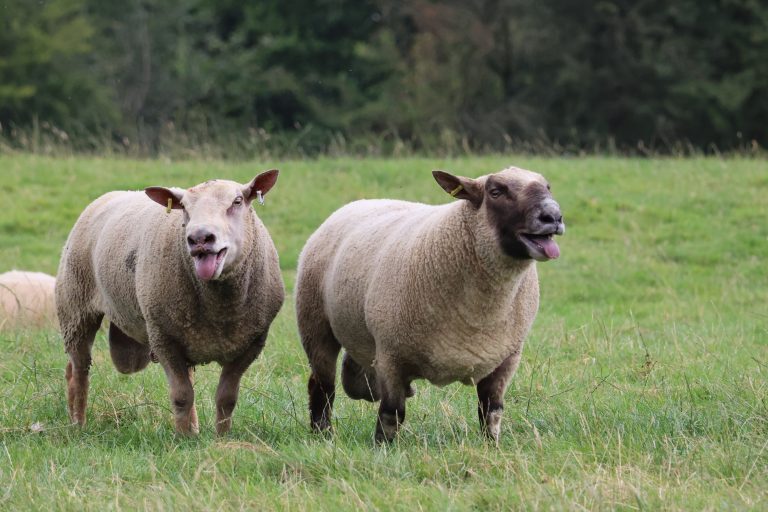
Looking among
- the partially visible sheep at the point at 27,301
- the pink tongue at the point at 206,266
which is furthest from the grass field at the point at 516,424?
the pink tongue at the point at 206,266

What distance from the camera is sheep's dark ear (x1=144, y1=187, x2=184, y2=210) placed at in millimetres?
5840

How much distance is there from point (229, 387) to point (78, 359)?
1275mm

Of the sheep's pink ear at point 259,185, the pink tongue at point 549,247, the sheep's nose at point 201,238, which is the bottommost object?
the sheep's nose at point 201,238

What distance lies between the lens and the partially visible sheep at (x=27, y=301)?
937cm

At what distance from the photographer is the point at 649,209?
14070 millimetres

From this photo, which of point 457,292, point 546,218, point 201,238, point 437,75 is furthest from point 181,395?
point 437,75

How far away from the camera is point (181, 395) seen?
588 centimetres

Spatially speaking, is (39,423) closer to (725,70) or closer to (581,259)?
(581,259)

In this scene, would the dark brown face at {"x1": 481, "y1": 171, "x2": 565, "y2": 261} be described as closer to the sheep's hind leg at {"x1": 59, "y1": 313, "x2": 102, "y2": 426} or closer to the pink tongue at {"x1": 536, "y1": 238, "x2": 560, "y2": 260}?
the pink tongue at {"x1": 536, "y1": 238, "x2": 560, "y2": 260}

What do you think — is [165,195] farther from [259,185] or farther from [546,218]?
[546,218]

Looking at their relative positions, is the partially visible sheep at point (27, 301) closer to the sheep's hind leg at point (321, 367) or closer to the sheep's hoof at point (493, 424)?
the sheep's hind leg at point (321, 367)

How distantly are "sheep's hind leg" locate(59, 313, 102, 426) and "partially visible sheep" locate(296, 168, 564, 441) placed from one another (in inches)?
72.1

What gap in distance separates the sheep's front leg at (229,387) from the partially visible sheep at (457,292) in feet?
1.92

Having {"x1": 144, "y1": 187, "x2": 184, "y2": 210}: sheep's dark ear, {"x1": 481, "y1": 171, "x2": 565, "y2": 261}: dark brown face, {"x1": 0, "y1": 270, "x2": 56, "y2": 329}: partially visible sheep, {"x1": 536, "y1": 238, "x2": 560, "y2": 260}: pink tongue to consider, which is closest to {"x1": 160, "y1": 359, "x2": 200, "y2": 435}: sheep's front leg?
{"x1": 144, "y1": 187, "x2": 184, "y2": 210}: sheep's dark ear
